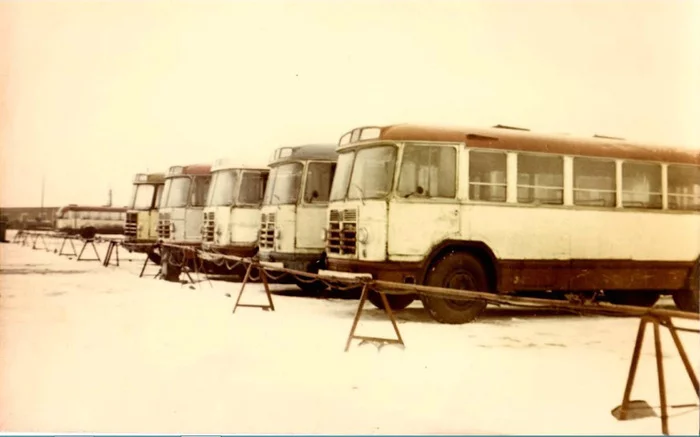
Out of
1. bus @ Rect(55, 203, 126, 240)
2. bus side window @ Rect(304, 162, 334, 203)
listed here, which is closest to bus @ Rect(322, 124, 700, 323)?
bus side window @ Rect(304, 162, 334, 203)

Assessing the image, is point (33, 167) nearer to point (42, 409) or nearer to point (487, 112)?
point (42, 409)

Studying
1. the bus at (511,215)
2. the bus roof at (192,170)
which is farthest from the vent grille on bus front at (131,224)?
the bus at (511,215)

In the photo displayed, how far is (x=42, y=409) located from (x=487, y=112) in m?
4.85

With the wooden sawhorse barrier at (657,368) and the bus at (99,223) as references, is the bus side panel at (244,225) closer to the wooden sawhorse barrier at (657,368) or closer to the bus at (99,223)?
the wooden sawhorse barrier at (657,368)

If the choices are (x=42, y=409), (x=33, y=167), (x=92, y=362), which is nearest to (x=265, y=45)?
(x=33, y=167)

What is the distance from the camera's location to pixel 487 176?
6.59 meters

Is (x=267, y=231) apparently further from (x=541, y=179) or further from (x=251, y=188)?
(x=541, y=179)

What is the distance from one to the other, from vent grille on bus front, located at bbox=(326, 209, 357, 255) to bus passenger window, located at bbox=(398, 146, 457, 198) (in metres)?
0.70

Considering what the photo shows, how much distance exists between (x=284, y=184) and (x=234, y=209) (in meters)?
1.60

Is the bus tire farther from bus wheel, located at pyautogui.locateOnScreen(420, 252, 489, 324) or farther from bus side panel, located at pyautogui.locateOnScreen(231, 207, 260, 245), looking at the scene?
bus side panel, located at pyautogui.locateOnScreen(231, 207, 260, 245)

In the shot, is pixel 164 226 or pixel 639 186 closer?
pixel 639 186

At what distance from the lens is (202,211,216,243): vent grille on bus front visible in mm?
10812

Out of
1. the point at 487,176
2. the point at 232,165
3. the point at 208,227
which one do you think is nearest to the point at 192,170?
the point at 208,227

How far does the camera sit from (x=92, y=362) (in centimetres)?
514
